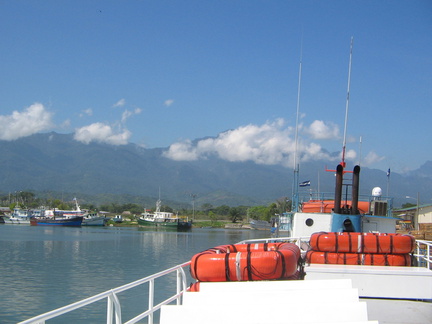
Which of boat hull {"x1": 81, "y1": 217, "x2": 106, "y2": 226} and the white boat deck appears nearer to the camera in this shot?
the white boat deck

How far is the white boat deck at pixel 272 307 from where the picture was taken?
19.7 ft

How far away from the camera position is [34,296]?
78.7 ft

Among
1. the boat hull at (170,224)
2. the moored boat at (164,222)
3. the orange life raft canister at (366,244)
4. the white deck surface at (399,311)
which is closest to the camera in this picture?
the white deck surface at (399,311)

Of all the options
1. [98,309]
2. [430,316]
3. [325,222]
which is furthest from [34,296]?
[430,316]

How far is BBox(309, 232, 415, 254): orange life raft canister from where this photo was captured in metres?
12.9

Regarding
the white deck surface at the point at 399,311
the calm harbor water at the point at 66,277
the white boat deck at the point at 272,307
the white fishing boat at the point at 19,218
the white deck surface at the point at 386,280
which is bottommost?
the white fishing boat at the point at 19,218

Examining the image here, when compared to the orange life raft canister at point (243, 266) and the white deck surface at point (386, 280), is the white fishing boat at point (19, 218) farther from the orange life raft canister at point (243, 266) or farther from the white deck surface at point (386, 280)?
the orange life raft canister at point (243, 266)

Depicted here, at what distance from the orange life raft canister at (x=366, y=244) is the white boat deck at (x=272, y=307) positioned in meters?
6.13

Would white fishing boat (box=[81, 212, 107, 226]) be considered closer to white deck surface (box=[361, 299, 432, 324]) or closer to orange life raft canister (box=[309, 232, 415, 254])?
orange life raft canister (box=[309, 232, 415, 254])

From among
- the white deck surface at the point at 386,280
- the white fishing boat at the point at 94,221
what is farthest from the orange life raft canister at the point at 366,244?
the white fishing boat at the point at 94,221

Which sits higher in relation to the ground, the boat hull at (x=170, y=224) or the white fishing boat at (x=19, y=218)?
the boat hull at (x=170, y=224)

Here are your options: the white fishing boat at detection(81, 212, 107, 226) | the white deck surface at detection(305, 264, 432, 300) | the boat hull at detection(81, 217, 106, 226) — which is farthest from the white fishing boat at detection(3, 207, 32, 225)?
the white deck surface at detection(305, 264, 432, 300)

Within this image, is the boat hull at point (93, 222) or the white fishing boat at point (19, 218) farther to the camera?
the white fishing boat at point (19, 218)

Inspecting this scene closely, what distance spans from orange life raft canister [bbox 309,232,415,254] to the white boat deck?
613cm
